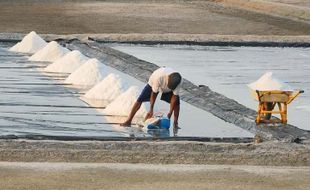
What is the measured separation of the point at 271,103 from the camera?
367 inches

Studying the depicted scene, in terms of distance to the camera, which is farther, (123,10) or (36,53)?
(123,10)

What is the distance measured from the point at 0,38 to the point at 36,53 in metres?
2.73

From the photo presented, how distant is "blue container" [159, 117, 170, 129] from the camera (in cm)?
914

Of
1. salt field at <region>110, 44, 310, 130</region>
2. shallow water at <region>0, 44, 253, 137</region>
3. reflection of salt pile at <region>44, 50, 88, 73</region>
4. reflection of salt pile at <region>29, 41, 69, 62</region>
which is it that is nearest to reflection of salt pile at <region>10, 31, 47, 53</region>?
reflection of salt pile at <region>29, 41, 69, 62</region>

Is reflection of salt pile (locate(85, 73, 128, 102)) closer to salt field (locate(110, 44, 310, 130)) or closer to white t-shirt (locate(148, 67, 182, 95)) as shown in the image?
salt field (locate(110, 44, 310, 130))

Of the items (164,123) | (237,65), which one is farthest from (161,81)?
(237,65)

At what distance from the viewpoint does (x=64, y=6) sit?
30.1 meters

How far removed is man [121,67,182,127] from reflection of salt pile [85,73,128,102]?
1.47 meters

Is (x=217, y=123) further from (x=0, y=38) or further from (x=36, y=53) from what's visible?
(x=0, y=38)

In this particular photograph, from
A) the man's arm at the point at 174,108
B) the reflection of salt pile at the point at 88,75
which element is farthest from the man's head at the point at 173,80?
the reflection of salt pile at the point at 88,75

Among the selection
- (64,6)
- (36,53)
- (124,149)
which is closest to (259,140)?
(124,149)

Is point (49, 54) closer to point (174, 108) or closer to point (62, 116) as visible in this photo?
point (62, 116)

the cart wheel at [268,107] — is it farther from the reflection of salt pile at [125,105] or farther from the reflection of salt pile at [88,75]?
the reflection of salt pile at [88,75]

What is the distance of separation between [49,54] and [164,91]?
6.00 meters
